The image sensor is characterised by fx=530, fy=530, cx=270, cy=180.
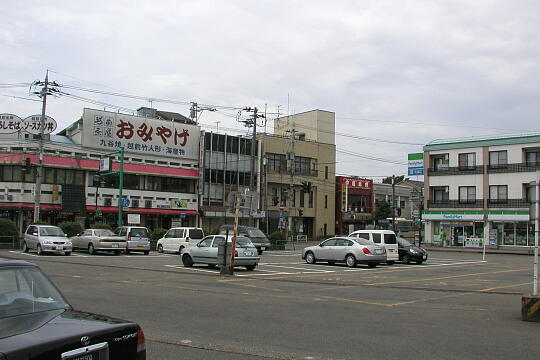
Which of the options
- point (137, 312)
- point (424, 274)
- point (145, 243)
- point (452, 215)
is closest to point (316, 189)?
point (452, 215)

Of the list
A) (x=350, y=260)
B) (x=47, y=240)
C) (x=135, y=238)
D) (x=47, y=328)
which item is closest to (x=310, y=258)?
(x=350, y=260)

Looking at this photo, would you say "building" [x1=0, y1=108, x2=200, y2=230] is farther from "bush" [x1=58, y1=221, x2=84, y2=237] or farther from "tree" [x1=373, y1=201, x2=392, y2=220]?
"tree" [x1=373, y1=201, x2=392, y2=220]

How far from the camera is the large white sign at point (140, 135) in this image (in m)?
49.6

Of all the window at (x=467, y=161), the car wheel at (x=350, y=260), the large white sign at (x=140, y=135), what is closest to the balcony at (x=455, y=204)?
the window at (x=467, y=161)

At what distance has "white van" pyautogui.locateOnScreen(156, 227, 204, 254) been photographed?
1314 inches

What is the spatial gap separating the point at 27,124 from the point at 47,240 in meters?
15.7

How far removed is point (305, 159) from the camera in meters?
68.1

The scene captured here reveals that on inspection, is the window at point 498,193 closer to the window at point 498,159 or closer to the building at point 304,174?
the window at point 498,159

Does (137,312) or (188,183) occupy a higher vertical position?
(188,183)

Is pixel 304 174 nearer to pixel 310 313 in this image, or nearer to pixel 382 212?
pixel 382 212

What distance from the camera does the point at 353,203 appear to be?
76.2 m

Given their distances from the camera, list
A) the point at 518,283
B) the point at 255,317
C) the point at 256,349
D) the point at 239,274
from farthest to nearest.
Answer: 1. the point at 239,274
2. the point at 518,283
3. the point at 255,317
4. the point at 256,349

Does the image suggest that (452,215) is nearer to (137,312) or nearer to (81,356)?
(137,312)

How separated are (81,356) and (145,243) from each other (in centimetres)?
2979
